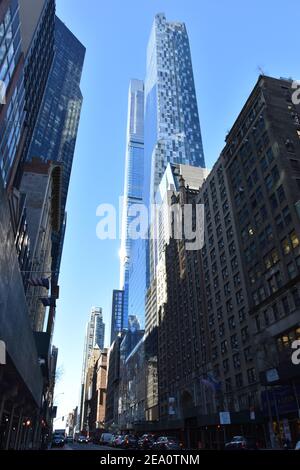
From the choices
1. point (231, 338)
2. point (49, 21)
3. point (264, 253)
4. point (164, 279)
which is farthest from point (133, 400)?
point (49, 21)

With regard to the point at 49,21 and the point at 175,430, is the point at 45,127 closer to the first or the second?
the point at 49,21

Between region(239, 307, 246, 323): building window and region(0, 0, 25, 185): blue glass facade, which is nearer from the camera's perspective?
region(0, 0, 25, 185): blue glass facade

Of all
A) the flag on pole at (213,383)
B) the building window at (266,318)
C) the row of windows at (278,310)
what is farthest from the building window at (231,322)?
the building window at (266,318)

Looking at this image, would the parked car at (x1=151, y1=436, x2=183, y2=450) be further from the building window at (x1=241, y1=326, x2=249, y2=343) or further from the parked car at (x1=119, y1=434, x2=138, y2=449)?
the building window at (x1=241, y1=326, x2=249, y2=343)

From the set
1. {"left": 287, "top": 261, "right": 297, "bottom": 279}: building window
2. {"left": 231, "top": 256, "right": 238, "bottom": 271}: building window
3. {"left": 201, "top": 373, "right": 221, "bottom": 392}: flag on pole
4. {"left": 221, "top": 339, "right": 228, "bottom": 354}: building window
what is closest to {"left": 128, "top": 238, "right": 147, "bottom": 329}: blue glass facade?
{"left": 221, "top": 339, "right": 228, "bottom": 354}: building window

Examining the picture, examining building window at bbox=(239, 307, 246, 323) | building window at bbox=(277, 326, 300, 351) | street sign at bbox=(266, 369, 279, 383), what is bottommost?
street sign at bbox=(266, 369, 279, 383)

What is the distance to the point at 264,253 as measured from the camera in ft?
186

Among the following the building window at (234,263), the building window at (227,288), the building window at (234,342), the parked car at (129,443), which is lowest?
the parked car at (129,443)

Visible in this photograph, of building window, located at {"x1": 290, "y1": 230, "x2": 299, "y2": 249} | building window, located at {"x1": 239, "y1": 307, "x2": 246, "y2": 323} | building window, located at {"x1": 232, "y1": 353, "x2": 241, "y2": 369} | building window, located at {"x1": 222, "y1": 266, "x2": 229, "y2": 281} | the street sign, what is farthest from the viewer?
building window, located at {"x1": 222, "y1": 266, "x2": 229, "y2": 281}

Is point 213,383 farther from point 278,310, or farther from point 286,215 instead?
point 286,215

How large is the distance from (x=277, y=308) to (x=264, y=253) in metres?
9.00

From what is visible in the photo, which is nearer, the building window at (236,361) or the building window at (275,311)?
the building window at (275,311)

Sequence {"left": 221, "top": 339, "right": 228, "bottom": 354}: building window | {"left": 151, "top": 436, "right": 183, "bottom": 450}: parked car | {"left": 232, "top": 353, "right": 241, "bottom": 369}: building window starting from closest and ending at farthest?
{"left": 151, "top": 436, "right": 183, "bottom": 450}: parked car, {"left": 232, "top": 353, "right": 241, "bottom": 369}: building window, {"left": 221, "top": 339, "right": 228, "bottom": 354}: building window

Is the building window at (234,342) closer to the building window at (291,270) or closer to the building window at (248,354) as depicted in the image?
the building window at (248,354)
